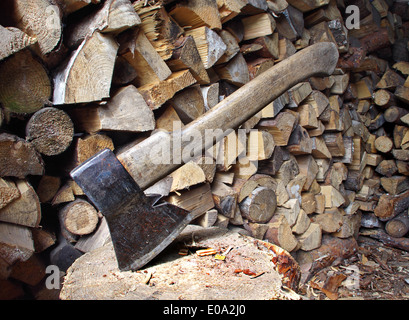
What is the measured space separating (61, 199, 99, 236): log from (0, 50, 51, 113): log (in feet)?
1.39

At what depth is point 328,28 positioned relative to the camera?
2.50 meters

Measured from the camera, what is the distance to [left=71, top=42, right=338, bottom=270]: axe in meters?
0.98

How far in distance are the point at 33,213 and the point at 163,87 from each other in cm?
74

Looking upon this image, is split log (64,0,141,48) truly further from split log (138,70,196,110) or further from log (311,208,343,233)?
log (311,208,343,233)

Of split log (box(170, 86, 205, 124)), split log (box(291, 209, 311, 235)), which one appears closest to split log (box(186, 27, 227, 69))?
split log (box(170, 86, 205, 124))

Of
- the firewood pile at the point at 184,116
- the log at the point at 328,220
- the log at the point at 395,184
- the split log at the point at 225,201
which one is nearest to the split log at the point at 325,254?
the firewood pile at the point at 184,116

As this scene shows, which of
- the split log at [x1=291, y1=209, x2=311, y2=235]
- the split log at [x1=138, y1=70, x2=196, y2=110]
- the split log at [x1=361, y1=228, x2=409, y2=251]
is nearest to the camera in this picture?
the split log at [x1=138, y1=70, x2=196, y2=110]

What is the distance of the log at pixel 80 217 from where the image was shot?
128cm

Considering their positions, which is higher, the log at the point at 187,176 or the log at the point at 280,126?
the log at the point at 187,176

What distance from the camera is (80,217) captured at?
4.28ft

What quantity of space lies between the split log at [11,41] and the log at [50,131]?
0.21 meters

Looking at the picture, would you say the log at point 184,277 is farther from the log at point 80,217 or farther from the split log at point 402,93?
the split log at point 402,93

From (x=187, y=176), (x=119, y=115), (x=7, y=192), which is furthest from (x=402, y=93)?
(x=7, y=192)

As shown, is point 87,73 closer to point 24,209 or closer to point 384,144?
point 24,209
